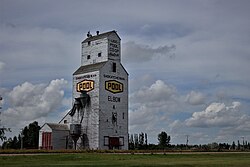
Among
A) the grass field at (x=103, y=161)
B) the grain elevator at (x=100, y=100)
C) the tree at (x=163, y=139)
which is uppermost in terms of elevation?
A: the grain elevator at (x=100, y=100)

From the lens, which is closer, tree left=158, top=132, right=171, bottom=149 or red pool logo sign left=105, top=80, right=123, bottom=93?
red pool logo sign left=105, top=80, right=123, bottom=93

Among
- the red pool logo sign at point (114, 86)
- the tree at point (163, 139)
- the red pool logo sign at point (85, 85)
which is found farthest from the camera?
the tree at point (163, 139)

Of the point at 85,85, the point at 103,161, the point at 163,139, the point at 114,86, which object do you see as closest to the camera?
the point at 103,161

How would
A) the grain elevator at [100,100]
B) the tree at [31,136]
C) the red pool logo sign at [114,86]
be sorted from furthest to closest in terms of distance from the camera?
1. the tree at [31,136]
2. the red pool logo sign at [114,86]
3. the grain elevator at [100,100]

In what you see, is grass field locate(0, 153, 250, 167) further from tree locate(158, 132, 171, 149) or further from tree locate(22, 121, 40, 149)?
tree locate(158, 132, 171, 149)

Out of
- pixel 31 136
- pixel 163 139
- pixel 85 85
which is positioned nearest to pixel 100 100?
pixel 85 85

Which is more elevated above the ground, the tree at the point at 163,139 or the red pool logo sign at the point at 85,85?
the red pool logo sign at the point at 85,85

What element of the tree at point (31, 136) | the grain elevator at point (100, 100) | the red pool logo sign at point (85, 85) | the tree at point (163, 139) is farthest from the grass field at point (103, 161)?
the tree at point (163, 139)

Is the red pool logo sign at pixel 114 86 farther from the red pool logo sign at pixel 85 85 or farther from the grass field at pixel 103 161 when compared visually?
the grass field at pixel 103 161

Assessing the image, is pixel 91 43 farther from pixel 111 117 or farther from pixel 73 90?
pixel 111 117

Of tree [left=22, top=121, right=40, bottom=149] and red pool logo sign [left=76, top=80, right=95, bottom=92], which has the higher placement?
red pool logo sign [left=76, top=80, right=95, bottom=92]

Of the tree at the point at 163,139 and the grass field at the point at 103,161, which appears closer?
the grass field at the point at 103,161

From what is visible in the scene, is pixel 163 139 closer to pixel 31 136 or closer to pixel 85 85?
pixel 31 136

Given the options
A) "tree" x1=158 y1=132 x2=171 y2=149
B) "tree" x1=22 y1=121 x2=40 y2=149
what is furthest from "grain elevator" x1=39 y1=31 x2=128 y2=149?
"tree" x1=158 y1=132 x2=171 y2=149
